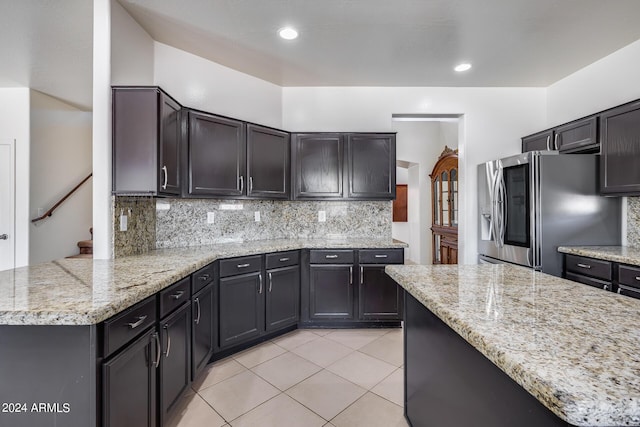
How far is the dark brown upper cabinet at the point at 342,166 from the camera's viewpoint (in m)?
3.49

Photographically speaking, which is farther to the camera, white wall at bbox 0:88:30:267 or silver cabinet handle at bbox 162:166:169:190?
white wall at bbox 0:88:30:267

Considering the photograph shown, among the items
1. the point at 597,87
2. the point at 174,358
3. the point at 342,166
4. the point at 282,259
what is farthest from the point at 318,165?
the point at 597,87

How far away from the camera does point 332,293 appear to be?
3.21 m

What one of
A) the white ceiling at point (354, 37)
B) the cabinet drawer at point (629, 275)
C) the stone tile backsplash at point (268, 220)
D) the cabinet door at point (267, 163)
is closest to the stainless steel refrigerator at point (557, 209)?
the cabinet drawer at point (629, 275)

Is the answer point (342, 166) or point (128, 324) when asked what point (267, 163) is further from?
point (128, 324)

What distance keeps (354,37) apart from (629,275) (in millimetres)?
2922

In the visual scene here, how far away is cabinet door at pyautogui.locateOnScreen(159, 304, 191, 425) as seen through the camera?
1.65 meters

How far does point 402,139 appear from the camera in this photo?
255 inches

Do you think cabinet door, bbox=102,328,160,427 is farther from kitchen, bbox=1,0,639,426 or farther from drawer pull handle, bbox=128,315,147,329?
kitchen, bbox=1,0,639,426

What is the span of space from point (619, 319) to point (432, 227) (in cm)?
556

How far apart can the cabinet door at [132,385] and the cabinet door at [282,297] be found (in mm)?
1387

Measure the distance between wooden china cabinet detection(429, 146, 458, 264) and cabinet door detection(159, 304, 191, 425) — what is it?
4.47 metres

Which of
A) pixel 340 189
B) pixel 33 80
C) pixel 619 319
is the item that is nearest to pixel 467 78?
pixel 340 189

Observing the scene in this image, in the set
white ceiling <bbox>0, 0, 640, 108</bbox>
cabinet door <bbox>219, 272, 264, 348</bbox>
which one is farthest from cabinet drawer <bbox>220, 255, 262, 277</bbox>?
white ceiling <bbox>0, 0, 640, 108</bbox>
